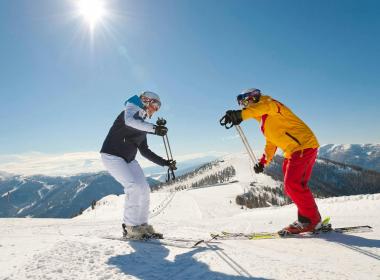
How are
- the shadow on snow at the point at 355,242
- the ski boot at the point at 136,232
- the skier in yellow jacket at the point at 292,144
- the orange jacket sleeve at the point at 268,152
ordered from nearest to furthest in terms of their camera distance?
1. the shadow on snow at the point at 355,242
2. the skier in yellow jacket at the point at 292,144
3. the ski boot at the point at 136,232
4. the orange jacket sleeve at the point at 268,152

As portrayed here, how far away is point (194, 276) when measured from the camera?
367cm

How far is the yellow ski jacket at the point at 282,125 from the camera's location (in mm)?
6727

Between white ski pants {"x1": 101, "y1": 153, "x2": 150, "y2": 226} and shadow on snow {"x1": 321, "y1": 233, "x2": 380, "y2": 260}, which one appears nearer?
shadow on snow {"x1": 321, "y1": 233, "x2": 380, "y2": 260}

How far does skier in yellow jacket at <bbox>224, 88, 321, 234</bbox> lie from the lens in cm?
650

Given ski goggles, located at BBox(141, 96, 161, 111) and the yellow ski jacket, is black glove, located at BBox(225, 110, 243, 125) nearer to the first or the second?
the yellow ski jacket

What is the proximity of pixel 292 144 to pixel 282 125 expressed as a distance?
0.47m

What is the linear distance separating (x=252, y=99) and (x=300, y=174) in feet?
6.54

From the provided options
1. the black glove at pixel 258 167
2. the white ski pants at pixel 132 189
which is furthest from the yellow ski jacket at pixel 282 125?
the white ski pants at pixel 132 189

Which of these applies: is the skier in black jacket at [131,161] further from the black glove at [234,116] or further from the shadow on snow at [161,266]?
the shadow on snow at [161,266]

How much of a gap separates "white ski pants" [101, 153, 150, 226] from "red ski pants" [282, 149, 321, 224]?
304 centimetres

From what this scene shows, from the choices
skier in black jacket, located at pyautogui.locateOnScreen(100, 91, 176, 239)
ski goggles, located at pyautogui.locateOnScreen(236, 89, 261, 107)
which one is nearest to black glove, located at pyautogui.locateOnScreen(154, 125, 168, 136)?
skier in black jacket, located at pyautogui.locateOnScreen(100, 91, 176, 239)

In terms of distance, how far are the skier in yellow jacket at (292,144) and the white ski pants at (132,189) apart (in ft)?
7.62

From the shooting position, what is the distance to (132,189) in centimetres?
665

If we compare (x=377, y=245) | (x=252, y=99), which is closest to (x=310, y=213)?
(x=377, y=245)
